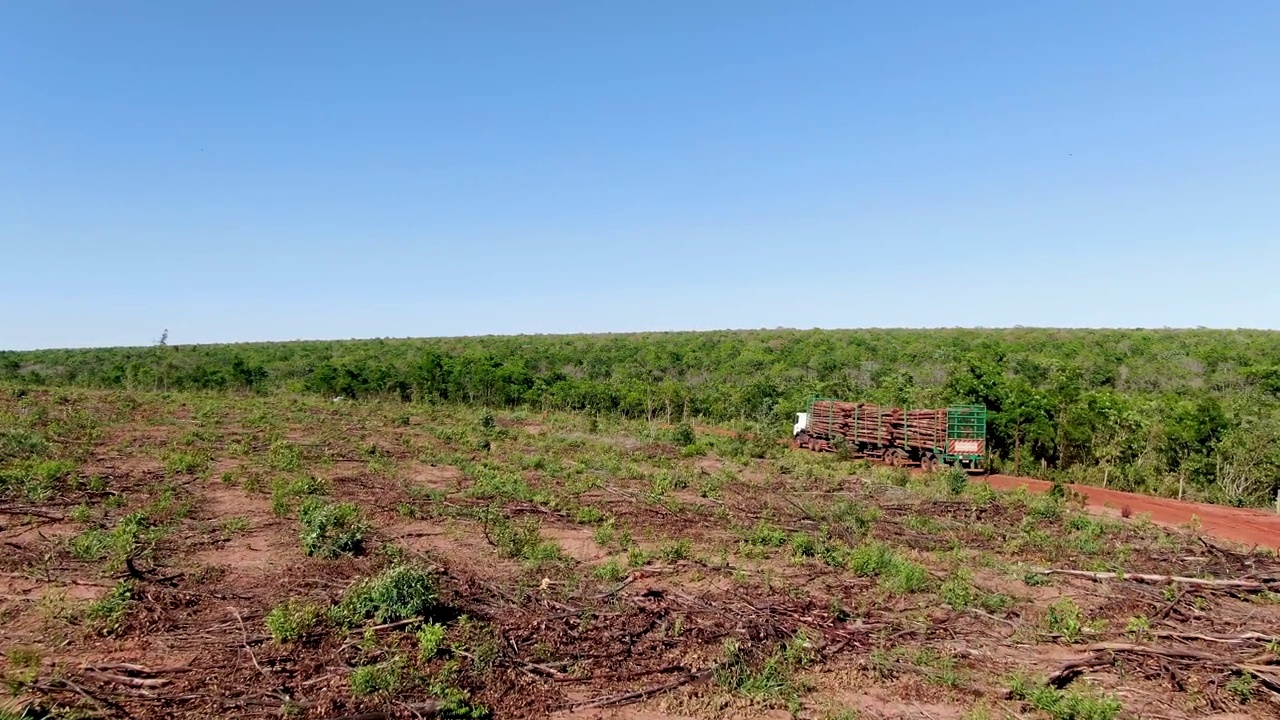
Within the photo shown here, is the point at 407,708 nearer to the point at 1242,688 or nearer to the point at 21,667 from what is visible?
the point at 21,667

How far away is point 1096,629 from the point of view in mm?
8172

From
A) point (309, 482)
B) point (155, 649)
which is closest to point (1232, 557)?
point (155, 649)

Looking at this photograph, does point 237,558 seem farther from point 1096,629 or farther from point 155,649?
point 1096,629

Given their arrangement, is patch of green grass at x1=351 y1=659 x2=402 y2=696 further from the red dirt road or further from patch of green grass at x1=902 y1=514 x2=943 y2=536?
the red dirt road

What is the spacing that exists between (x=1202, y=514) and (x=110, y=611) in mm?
20328

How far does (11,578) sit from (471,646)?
6.47 m

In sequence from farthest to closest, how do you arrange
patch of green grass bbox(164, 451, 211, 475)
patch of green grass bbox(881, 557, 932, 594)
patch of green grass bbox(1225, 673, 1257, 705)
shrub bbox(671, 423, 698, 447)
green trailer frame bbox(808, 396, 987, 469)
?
shrub bbox(671, 423, 698, 447), green trailer frame bbox(808, 396, 987, 469), patch of green grass bbox(164, 451, 211, 475), patch of green grass bbox(881, 557, 932, 594), patch of green grass bbox(1225, 673, 1257, 705)

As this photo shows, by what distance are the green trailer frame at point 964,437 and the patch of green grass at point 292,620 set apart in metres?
17.8

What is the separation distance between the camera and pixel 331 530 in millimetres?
11031

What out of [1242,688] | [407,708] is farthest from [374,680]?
[1242,688]

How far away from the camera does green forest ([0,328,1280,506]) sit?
18.7 metres

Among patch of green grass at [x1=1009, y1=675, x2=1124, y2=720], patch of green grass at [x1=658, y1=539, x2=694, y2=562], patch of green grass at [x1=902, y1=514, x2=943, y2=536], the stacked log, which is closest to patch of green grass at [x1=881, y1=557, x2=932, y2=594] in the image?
patch of green grass at [x1=1009, y1=675, x2=1124, y2=720]

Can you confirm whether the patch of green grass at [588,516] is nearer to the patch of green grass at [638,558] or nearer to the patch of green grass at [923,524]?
the patch of green grass at [638,558]

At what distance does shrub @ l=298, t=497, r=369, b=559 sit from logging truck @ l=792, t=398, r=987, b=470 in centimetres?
1561
